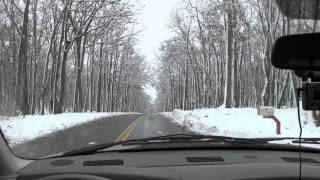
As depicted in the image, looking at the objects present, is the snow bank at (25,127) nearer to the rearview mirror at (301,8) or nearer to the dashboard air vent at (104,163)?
the dashboard air vent at (104,163)

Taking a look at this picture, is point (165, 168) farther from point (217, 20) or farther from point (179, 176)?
point (217, 20)

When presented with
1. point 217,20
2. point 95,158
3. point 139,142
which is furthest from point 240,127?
point 217,20

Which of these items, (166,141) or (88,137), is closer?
(166,141)

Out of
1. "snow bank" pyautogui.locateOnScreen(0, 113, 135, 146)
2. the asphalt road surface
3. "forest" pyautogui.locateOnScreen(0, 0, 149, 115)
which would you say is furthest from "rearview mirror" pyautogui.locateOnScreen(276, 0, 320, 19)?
"forest" pyautogui.locateOnScreen(0, 0, 149, 115)

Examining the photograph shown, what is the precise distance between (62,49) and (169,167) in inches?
1458

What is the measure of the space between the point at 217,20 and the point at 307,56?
2737cm

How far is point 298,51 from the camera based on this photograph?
9.19 feet

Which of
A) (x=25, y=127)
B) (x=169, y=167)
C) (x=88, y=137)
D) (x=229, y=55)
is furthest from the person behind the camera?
(x=229, y=55)

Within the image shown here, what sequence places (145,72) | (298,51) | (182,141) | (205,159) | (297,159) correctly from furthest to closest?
(145,72) < (182,141) < (297,159) < (205,159) < (298,51)

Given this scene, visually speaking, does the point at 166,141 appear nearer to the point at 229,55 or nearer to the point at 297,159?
the point at 297,159

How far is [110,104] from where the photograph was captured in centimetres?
6056

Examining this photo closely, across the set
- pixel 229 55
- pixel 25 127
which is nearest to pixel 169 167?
pixel 25 127

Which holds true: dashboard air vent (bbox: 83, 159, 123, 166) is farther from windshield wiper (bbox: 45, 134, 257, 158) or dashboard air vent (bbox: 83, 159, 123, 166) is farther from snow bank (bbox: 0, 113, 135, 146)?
snow bank (bbox: 0, 113, 135, 146)

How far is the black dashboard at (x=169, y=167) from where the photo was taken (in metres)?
2.99
